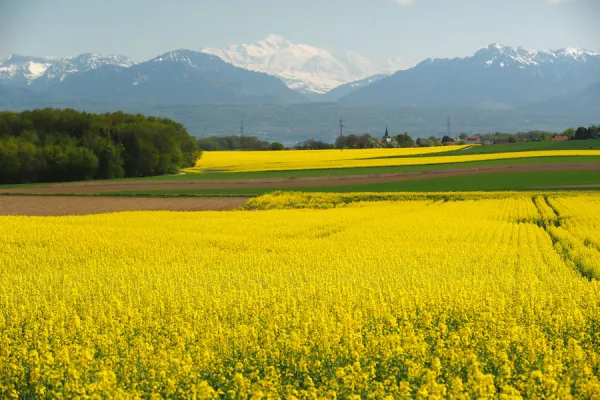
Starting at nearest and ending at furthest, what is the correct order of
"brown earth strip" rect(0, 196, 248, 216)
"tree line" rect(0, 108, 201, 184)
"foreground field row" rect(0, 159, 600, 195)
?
"brown earth strip" rect(0, 196, 248, 216) → "foreground field row" rect(0, 159, 600, 195) → "tree line" rect(0, 108, 201, 184)

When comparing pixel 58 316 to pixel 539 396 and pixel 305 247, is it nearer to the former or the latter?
pixel 539 396

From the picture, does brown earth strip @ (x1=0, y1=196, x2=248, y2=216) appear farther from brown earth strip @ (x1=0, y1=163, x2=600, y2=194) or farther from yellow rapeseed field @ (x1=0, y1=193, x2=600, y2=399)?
yellow rapeseed field @ (x1=0, y1=193, x2=600, y2=399)

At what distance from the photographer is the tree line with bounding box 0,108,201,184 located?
8938 cm

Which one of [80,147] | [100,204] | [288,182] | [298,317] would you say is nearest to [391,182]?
[288,182]

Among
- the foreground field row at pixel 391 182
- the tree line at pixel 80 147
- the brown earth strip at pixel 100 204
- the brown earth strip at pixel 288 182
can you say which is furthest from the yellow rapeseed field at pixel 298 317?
the tree line at pixel 80 147

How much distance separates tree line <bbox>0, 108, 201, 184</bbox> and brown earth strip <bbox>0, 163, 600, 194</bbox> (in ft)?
45.6

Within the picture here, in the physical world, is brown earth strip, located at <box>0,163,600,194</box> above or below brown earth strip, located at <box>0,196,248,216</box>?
above

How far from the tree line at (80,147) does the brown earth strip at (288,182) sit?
45.6 feet

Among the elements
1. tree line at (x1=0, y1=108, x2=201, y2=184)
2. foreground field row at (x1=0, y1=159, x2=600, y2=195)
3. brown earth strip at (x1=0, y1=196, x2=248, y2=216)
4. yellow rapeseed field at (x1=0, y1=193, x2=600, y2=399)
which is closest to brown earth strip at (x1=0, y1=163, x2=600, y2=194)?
foreground field row at (x1=0, y1=159, x2=600, y2=195)

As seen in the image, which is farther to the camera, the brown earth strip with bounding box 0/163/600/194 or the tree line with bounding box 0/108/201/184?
the tree line with bounding box 0/108/201/184

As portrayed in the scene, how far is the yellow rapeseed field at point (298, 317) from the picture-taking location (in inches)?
385

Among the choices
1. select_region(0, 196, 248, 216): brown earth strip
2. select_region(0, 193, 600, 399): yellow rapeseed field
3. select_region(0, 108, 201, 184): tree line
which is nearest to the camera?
select_region(0, 193, 600, 399): yellow rapeseed field

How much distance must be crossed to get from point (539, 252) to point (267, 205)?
30.5 m

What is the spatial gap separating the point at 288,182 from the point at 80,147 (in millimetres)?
35345
